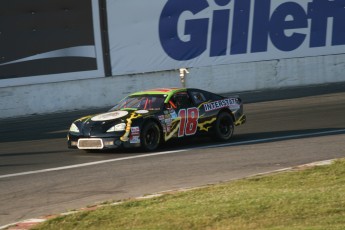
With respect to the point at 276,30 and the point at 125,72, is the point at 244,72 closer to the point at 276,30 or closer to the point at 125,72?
the point at 276,30

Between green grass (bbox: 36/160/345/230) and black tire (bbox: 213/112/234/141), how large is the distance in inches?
234

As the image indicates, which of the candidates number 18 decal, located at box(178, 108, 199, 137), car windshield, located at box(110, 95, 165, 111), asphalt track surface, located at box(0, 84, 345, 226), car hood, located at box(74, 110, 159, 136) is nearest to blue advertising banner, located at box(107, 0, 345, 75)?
asphalt track surface, located at box(0, 84, 345, 226)

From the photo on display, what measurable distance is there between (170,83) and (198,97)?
9.79 m

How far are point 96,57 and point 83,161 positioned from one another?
1082 cm

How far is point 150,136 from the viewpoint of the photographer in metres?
15.2

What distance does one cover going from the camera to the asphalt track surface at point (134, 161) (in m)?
10.9

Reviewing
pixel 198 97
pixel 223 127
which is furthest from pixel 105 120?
pixel 223 127

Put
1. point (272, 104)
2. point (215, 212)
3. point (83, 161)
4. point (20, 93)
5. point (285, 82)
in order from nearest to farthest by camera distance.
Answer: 1. point (215, 212)
2. point (83, 161)
3. point (20, 93)
4. point (272, 104)
5. point (285, 82)

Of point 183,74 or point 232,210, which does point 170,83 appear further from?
point 232,210

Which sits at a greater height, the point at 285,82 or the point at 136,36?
the point at 136,36

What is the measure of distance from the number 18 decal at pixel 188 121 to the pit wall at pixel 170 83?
8.01 m

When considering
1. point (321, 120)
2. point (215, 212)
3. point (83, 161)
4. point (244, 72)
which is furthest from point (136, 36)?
point (215, 212)

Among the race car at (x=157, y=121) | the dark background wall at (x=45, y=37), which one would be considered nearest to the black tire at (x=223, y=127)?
the race car at (x=157, y=121)

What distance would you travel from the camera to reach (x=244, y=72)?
91.2 feet
